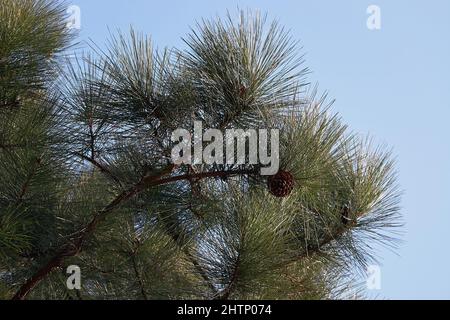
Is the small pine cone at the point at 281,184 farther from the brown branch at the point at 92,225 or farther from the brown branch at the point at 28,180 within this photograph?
the brown branch at the point at 28,180

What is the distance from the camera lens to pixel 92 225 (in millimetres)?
2738

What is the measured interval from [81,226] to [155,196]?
0.29m

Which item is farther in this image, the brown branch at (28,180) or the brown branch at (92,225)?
the brown branch at (28,180)

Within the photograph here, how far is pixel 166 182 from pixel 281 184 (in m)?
0.39

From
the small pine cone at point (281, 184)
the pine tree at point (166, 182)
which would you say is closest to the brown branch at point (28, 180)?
the pine tree at point (166, 182)

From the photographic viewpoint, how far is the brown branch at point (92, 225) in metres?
2.55

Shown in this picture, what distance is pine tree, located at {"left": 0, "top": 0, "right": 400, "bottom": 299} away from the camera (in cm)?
247

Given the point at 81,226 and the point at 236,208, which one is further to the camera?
the point at 81,226

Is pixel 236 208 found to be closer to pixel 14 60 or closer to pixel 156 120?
pixel 156 120

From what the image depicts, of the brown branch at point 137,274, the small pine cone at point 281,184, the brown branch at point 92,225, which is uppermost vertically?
the small pine cone at point 281,184

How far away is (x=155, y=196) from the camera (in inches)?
107

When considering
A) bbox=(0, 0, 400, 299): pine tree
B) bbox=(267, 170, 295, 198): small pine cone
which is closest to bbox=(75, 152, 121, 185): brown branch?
bbox=(0, 0, 400, 299): pine tree

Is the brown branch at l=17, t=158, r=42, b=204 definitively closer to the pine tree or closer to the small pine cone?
the pine tree
